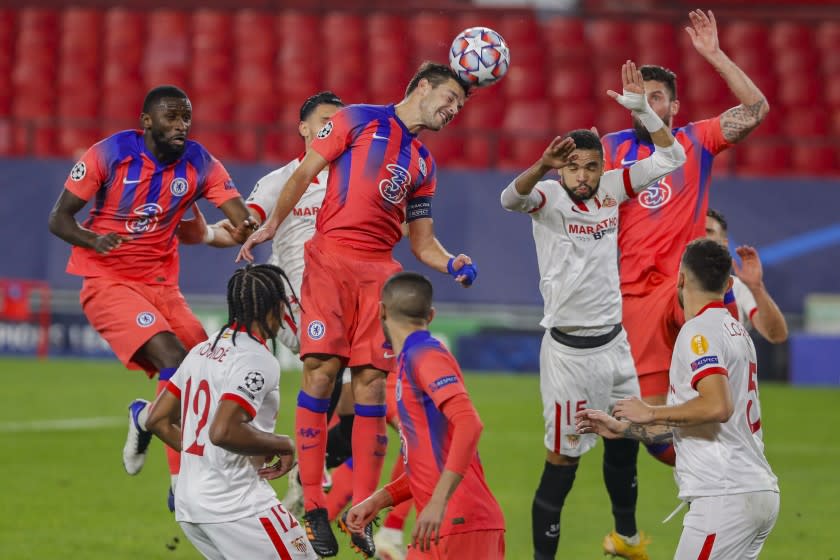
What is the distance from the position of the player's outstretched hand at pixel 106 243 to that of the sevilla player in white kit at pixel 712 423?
3170 millimetres

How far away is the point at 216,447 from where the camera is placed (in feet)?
18.7

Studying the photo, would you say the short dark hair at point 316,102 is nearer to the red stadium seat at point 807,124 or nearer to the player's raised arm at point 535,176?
the player's raised arm at point 535,176

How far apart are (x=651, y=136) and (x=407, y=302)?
2648 mm

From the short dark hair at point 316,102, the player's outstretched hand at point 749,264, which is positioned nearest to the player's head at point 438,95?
the short dark hair at point 316,102

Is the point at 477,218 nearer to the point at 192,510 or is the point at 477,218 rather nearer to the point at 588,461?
the point at 588,461

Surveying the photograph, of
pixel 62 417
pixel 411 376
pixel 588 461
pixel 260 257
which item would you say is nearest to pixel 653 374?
pixel 411 376

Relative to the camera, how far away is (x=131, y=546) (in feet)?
27.0

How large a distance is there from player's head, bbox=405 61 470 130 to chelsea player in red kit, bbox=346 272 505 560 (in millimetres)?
2091

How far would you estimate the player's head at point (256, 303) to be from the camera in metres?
5.86

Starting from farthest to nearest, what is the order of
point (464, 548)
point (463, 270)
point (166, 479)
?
point (166, 479) → point (463, 270) → point (464, 548)

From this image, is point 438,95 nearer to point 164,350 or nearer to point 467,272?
point 467,272

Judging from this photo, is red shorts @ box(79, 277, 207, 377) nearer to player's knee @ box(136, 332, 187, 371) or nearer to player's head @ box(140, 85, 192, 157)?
player's knee @ box(136, 332, 187, 371)

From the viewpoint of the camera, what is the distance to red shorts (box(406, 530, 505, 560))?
17.6 ft


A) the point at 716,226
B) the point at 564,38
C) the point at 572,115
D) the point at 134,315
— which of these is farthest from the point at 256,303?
the point at 564,38
